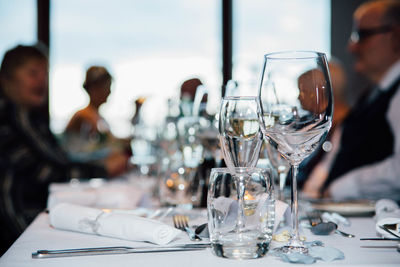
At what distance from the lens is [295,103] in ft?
2.51

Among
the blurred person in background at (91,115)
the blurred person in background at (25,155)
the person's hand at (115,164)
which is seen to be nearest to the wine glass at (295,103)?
the blurred person in background at (25,155)

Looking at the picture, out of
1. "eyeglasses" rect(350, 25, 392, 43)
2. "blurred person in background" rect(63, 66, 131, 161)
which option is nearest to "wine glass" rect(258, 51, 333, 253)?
"eyeglasses" rect(350, 25, 392, 43)

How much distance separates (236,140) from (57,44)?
15.0ft

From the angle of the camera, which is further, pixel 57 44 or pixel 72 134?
pixel 57 44

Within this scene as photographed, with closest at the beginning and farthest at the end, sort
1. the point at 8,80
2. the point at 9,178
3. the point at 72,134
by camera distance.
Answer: the point at 9,178, the point at 8,80, the point at 72,134

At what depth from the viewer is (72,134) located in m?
4.11

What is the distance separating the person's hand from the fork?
168cm

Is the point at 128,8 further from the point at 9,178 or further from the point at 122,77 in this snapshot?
the point at 9,178

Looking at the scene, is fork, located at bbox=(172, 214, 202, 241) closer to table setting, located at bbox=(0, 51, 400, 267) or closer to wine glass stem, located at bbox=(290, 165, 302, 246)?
table setting, located at bbox=(0, 51, 400, 267)

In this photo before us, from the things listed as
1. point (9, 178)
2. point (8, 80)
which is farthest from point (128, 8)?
point (9, 178)

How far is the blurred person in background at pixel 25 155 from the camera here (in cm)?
234

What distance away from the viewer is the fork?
0.86 m

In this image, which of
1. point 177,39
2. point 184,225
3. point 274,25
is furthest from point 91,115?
point 184,225

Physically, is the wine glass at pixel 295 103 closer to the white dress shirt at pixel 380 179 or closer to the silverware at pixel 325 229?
the silverware at pixel 325 229
